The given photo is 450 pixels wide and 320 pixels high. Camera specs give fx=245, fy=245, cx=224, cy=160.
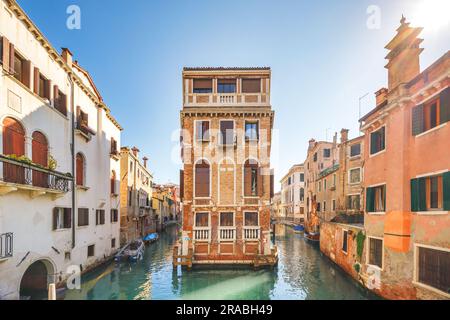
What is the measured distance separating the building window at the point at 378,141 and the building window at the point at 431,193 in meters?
2.36

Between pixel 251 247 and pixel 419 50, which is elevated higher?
pixel 419 50

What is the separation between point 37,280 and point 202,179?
9.16 meters

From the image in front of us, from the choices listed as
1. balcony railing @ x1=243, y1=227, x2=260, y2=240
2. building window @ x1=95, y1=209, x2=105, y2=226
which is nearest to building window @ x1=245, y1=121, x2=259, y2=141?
balcony railing @ x1=243, y1=227, x2=260, y2=240

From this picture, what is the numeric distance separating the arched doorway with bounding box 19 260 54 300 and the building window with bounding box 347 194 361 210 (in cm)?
2314

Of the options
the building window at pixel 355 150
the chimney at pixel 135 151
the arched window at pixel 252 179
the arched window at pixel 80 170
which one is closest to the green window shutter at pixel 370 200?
the arched window at pixel 252 179

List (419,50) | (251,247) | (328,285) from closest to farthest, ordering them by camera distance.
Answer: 1. (419,50)
2. (328,285)
3. (251,247)

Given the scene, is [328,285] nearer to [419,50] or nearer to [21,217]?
[419,50]

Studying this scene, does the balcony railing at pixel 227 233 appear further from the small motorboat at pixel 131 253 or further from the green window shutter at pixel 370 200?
the green window shutter at pixel 370 200

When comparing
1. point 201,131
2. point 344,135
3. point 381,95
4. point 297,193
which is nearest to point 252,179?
point 201,131

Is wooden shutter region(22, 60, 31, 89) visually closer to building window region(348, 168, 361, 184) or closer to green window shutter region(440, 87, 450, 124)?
green window shutter region(440, 87, 450, 124)

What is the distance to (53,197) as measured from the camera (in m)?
10.8
